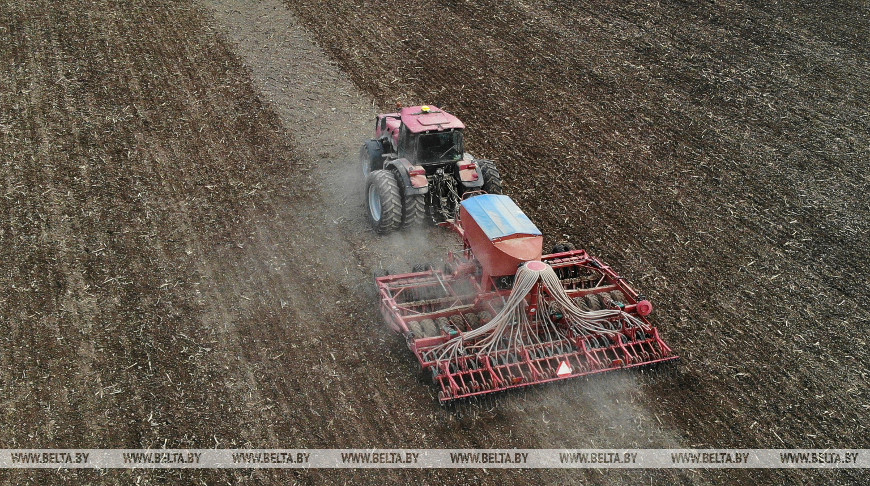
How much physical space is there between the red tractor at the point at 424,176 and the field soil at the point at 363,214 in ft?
1.56

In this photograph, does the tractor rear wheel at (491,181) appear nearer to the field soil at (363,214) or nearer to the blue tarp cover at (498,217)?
the field soil at (363,214)

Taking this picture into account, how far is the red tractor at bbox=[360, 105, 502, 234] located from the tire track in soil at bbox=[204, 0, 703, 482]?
43cm

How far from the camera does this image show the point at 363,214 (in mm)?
12586

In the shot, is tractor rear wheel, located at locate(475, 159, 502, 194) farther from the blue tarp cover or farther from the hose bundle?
the hose bundle

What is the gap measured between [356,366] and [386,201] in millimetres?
2783

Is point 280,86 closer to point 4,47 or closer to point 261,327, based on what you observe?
point 4,47

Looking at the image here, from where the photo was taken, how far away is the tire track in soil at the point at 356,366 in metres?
8.61

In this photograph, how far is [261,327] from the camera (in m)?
10.1

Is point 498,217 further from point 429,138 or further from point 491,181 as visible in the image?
point 429,138

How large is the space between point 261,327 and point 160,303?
143 cm

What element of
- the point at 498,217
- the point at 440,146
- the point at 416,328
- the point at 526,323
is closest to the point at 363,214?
the point at 440,146

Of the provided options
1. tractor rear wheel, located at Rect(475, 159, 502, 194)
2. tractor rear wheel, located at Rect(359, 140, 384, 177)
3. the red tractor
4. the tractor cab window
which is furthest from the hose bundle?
tractor rear wheel, located at Rect(359, 140, 384, 177)

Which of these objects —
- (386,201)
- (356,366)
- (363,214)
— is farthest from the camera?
(363,214)

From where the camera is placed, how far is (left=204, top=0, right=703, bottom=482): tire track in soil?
28.2ft
